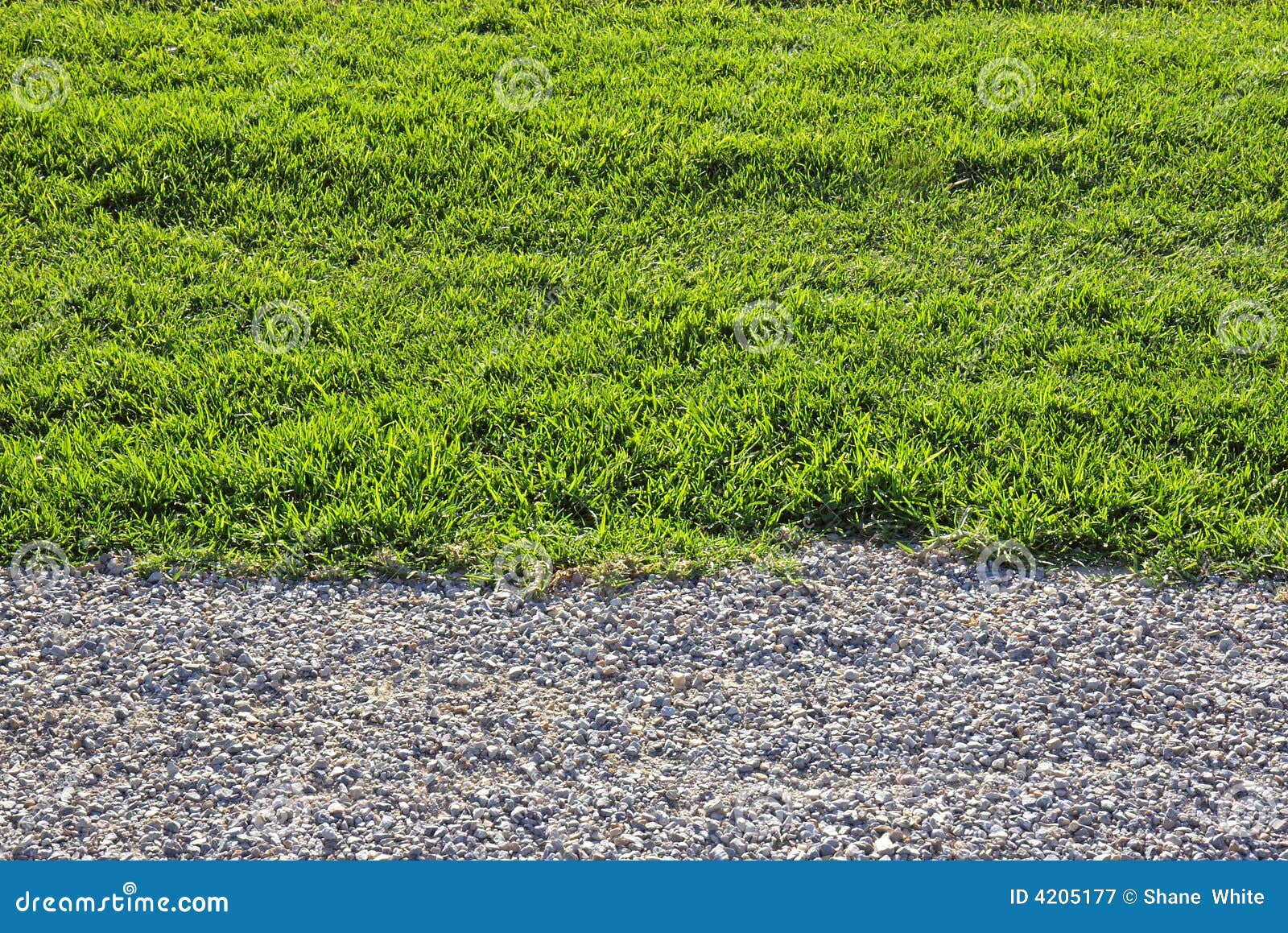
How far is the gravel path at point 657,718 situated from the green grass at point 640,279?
0.32 metres

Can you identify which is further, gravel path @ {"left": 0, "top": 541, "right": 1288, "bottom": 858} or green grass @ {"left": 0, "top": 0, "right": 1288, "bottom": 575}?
green grass @ {"left": 0, "top": 0, "right": 1288, "bottom": 575}

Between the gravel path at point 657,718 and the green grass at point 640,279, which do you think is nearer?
the gravel path at point 657,718

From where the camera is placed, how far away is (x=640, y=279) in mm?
6355

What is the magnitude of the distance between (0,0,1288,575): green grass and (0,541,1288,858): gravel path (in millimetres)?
319

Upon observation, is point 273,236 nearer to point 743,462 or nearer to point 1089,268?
point 743,462

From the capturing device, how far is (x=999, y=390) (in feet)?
17.8

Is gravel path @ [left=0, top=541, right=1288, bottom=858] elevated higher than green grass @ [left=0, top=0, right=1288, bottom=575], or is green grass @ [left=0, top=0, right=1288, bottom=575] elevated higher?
green grass @ [left=0, top=0, right=1288, bottom=575]

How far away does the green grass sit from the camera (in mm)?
4781

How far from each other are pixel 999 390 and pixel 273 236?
391cm

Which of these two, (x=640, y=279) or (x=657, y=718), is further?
(x=640, y=279)

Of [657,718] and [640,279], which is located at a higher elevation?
[640,279]

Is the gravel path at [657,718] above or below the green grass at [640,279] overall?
below

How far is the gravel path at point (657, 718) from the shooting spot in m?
3.40

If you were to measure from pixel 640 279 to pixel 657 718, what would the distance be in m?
3.08
